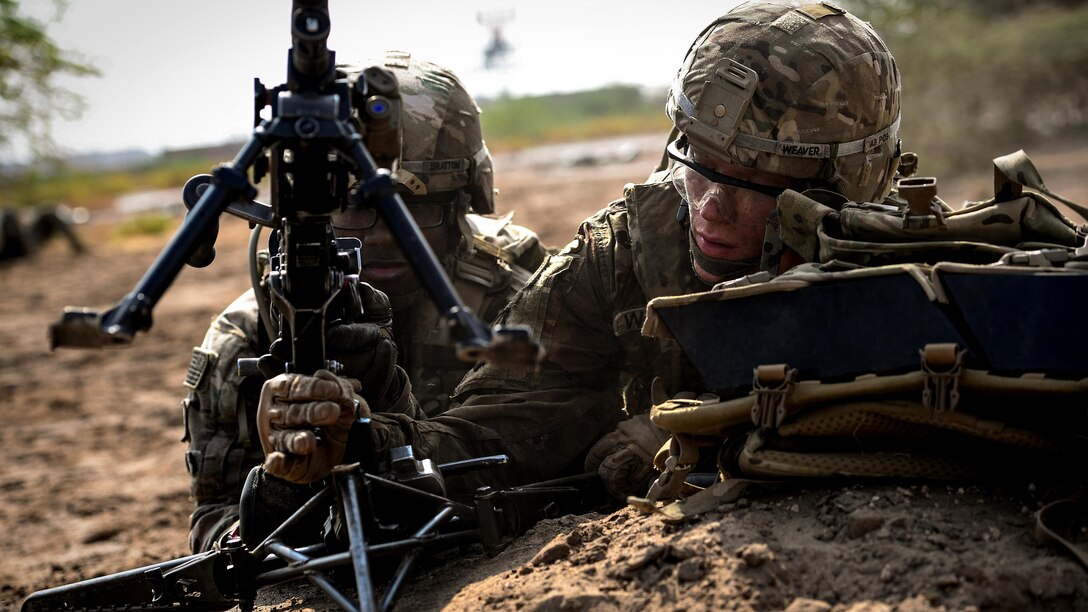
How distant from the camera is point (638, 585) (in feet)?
9.24

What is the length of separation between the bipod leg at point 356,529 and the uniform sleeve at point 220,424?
141 cm

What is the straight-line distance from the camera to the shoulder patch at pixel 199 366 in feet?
15.0

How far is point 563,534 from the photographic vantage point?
340cm

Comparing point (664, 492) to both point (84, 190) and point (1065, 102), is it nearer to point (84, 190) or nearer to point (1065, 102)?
point (1065, 102)

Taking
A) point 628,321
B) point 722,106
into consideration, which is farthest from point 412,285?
point 722,106

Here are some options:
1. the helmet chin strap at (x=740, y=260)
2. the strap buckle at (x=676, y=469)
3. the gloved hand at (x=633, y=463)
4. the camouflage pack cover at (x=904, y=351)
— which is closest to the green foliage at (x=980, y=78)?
the helmet chin strap at (x=740, y=260)

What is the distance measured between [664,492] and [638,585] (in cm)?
39

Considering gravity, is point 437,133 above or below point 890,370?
above

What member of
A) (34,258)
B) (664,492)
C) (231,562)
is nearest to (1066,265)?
(664,492)

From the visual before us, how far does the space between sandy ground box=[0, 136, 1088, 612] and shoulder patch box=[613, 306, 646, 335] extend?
2.47ft

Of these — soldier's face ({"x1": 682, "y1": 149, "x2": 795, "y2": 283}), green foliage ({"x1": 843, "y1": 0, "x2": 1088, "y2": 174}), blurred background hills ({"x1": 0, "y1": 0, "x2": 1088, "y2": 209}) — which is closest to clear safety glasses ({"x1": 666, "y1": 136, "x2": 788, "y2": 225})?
soldier's face ({"x1": 682, "y1": 149, "x2": 795, "y2": 283})

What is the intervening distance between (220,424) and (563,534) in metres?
1.83

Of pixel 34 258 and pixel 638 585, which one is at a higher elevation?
pixel 34 258

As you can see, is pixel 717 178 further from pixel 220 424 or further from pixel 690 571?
pixel 220 424
